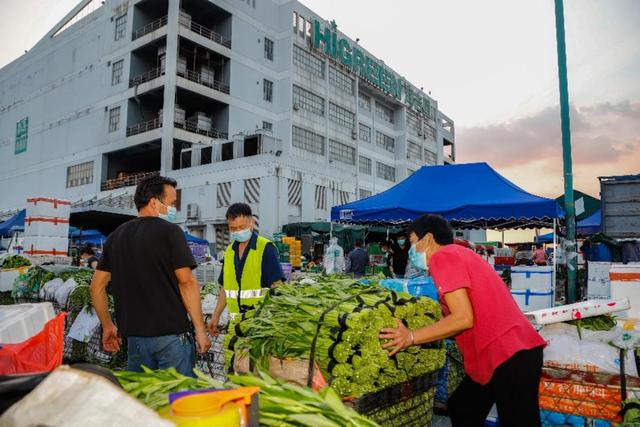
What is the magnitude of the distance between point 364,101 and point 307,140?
1329cm

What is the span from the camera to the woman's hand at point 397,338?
8.78ft

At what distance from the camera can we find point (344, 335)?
103 inches

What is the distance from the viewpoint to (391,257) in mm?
13305

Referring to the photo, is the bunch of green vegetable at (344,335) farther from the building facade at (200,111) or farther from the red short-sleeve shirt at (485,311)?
the building facade at (200,111)

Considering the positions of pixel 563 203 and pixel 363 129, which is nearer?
pixel 563 203

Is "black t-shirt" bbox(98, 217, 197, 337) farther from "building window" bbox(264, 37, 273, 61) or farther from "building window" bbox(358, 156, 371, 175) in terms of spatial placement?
"building window" bbox(358, 156, 371, 175)

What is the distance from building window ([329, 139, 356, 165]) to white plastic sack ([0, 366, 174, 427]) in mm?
43737

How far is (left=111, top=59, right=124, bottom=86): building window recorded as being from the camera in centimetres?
3844

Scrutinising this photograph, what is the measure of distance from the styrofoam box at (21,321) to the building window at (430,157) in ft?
201

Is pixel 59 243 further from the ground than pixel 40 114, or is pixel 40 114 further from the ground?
pixel 40 114

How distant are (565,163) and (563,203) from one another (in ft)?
4.66

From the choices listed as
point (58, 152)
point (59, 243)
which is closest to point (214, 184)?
point (59, 243)

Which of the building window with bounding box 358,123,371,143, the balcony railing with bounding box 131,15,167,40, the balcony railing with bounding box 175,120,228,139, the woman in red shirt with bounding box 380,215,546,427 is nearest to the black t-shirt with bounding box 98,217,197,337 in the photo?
the woman in red shirt with bounding box 380,215,546,427

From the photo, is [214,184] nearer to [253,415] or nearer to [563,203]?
[563,203]
